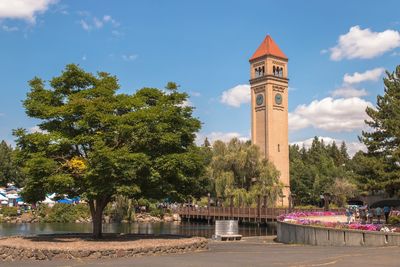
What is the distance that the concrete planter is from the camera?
24344 millimetres

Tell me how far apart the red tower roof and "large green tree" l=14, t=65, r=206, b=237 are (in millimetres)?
67758

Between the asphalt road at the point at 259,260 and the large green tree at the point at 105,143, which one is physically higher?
the large green tree at the point at 105,143

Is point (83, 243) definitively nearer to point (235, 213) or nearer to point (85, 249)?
point (85, 249)

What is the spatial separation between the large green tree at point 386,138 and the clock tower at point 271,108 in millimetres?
49078

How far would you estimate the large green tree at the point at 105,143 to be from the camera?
78.4ft

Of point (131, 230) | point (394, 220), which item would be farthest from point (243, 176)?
point (394, 220)

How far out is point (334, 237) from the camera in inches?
1066

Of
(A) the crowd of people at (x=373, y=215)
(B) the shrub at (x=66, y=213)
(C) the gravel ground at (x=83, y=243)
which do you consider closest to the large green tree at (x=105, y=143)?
(C) the gravel ground at (x=83, y=243)

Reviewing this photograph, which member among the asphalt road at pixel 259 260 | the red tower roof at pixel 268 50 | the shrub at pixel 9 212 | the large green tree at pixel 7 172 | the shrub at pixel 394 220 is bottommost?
the asphalt road at pixel 259 260

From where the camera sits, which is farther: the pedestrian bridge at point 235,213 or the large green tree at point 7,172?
the large green tree at point 7,172

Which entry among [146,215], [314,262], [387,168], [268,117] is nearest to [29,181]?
[314,262]

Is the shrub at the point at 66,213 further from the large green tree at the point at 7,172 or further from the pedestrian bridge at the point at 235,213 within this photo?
the large green tree at the point at 7,172

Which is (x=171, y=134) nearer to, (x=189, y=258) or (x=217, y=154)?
(x=189, y=258)

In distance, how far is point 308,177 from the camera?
9469 centimetres
